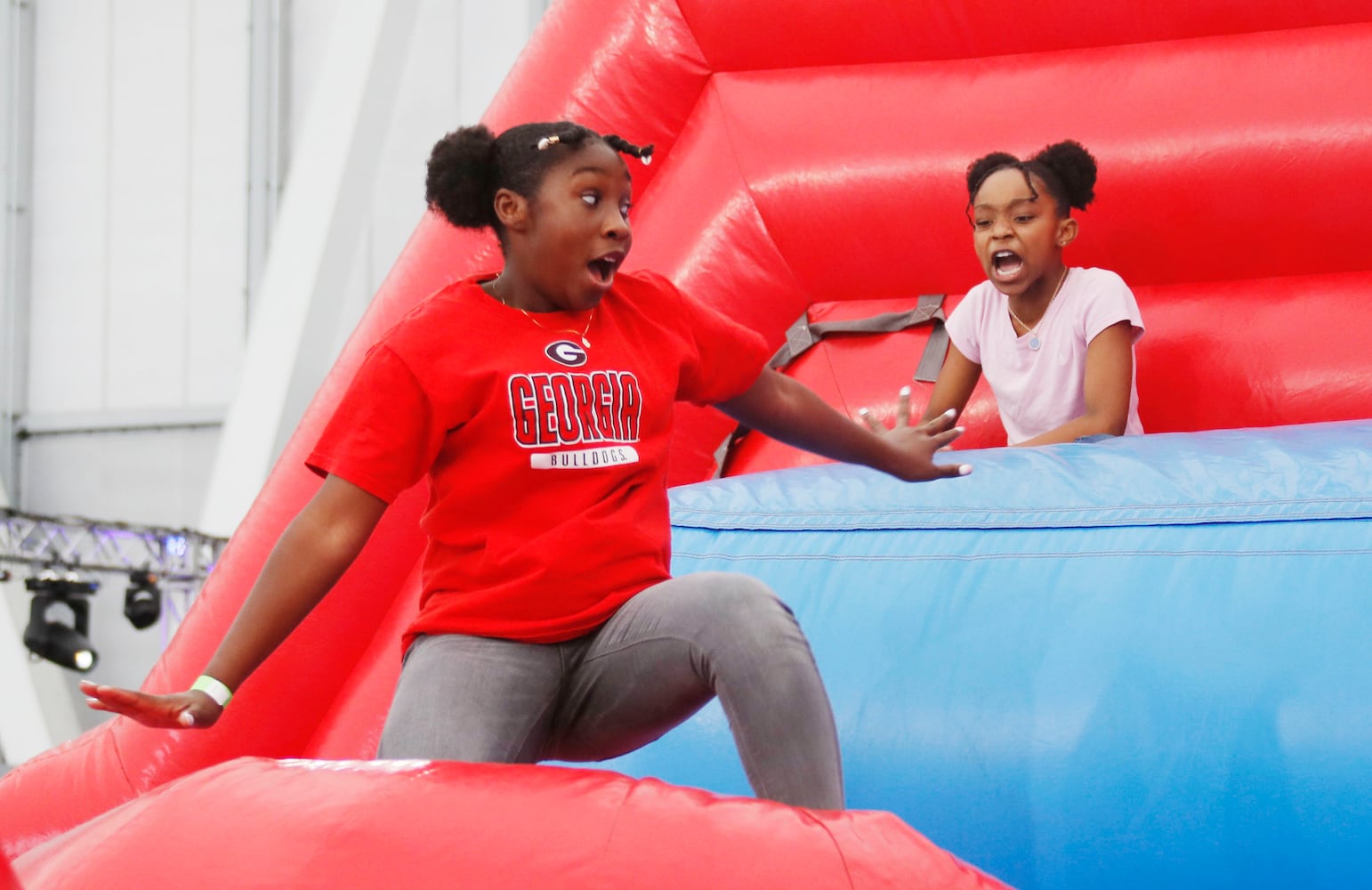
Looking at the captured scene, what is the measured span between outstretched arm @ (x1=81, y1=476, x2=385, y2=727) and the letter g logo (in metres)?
0.17

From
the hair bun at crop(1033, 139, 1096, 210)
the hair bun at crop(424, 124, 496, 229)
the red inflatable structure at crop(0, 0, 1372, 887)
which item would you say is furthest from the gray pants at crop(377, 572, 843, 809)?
the hair bun at crop(1033, 139, 1096, 210)

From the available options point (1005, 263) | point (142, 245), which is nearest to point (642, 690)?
point (1005, 263)

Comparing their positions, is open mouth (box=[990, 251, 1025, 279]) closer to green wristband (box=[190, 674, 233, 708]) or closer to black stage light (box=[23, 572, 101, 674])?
green wristband (box=[190, 674, 233, 708])

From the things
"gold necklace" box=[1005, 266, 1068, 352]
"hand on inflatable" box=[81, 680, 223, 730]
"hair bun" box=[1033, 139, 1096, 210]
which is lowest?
"hand on inflatable" box=[81, 680, 223, 730]

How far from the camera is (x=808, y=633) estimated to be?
4.59 feet

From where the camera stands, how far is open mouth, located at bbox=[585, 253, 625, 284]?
3.82 feet

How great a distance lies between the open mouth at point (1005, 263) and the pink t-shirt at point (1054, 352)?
0.18ft

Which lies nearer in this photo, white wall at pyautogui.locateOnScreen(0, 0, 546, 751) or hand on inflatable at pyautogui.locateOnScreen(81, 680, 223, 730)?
hand on inflatable at pyautogui.locateOnScreen(81, 680, 223, 730)

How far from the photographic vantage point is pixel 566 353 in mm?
1143

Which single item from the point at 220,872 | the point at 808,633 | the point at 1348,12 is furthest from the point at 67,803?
the point at 1348,12

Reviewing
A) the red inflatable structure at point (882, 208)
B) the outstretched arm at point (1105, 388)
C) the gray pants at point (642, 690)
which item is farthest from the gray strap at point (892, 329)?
the gray pants at point (642, 690)

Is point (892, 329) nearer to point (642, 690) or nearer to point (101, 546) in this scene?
point (642, 690)

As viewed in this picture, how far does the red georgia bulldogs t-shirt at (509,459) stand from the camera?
1.10m

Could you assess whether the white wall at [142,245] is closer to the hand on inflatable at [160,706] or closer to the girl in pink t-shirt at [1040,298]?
the girl in pink t-shirt at [1040,298]
